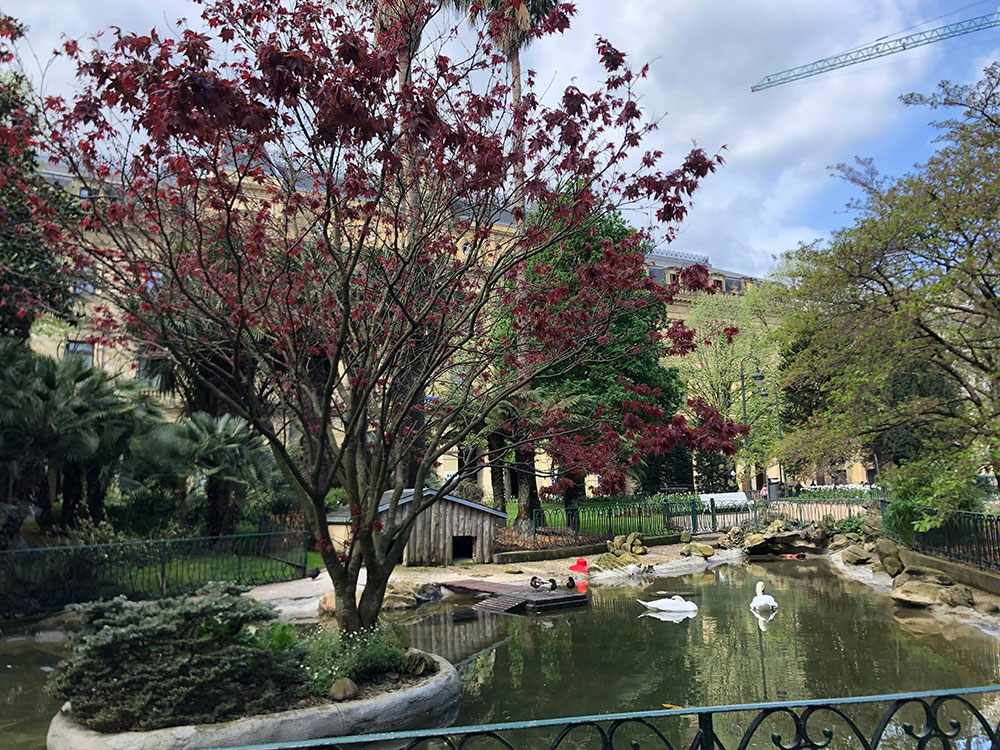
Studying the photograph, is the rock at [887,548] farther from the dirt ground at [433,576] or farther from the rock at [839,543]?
the dirt ground at [433,576]

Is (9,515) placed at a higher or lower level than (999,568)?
higher

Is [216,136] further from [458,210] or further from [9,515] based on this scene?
[9,515]

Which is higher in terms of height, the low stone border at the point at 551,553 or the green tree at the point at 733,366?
the green tree at the point at 733,366

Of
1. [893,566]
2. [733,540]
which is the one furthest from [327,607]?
[733,540]

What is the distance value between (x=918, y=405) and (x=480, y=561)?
12.5 metres

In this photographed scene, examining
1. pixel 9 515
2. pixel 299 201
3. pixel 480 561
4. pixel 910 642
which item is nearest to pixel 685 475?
pixel 480 561

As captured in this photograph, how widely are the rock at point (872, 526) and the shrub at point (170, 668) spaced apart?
69.3 ft

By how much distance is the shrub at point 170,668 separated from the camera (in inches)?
282

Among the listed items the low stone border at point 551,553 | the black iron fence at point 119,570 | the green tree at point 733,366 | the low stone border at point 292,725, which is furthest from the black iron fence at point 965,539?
the green tree at point 733,366

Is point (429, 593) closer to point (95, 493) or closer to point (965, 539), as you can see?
point (95, 493)

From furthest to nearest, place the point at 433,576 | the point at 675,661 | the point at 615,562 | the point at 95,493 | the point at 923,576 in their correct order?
the point at 615,562 → the point at 433,576 → the point at 95,493 → the point at 923,576 → the point at 675,661

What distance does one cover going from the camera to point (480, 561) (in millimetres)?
22141

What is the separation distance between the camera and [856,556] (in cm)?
A: 2212

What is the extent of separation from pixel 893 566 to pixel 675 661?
1051cm
